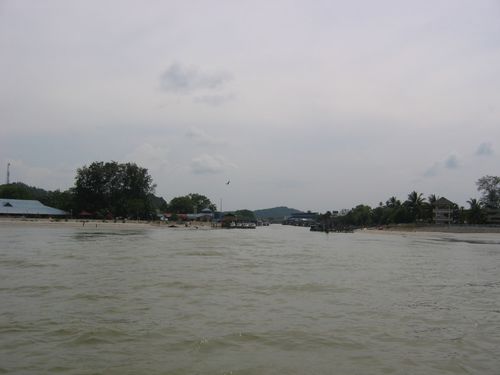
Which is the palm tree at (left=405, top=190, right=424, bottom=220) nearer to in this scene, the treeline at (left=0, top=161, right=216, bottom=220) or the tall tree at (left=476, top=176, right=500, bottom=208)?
the tall tree at (left=476, top=176, right=500, bottom=208)

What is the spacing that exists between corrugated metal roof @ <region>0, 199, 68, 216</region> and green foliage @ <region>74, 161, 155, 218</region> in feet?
21.9

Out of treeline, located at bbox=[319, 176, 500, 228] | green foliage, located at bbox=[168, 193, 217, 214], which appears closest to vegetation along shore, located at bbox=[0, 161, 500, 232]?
treeline, located at bbox=[319, 176, 500, 228]

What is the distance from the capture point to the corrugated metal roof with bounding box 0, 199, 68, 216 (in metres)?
83.3

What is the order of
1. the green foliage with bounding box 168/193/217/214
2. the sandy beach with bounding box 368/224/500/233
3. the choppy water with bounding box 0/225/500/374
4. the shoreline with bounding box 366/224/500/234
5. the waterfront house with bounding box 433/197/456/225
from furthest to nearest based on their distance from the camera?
the green foliage with bounding box 168/193/217/214
the waterfront house with bounding box 433/197/456/225
the sandy beach with bounding box 368/224/500/233
the shoreline with bounding box 366/224/500/234
the choppy water with bounding box 0/225/500/374

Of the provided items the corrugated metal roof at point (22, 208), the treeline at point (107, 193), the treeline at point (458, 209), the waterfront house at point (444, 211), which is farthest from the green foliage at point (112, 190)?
the waterfront house at point (444, 211)

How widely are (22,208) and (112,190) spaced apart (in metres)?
18.6

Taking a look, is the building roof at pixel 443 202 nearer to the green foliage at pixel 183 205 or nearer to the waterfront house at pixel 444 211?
the waterfront house at pixel 444 211

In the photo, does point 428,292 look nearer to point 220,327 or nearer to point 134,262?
point 220,327

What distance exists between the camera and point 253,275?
64.1ft

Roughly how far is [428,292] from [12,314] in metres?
13.3

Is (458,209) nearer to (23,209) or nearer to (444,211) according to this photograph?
(444,211)

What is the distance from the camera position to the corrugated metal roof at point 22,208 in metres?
83.3

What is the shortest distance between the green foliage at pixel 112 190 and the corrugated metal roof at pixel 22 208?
6663 mm

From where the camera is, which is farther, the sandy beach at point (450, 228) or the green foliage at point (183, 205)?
the green foliage at point (183, 205)
